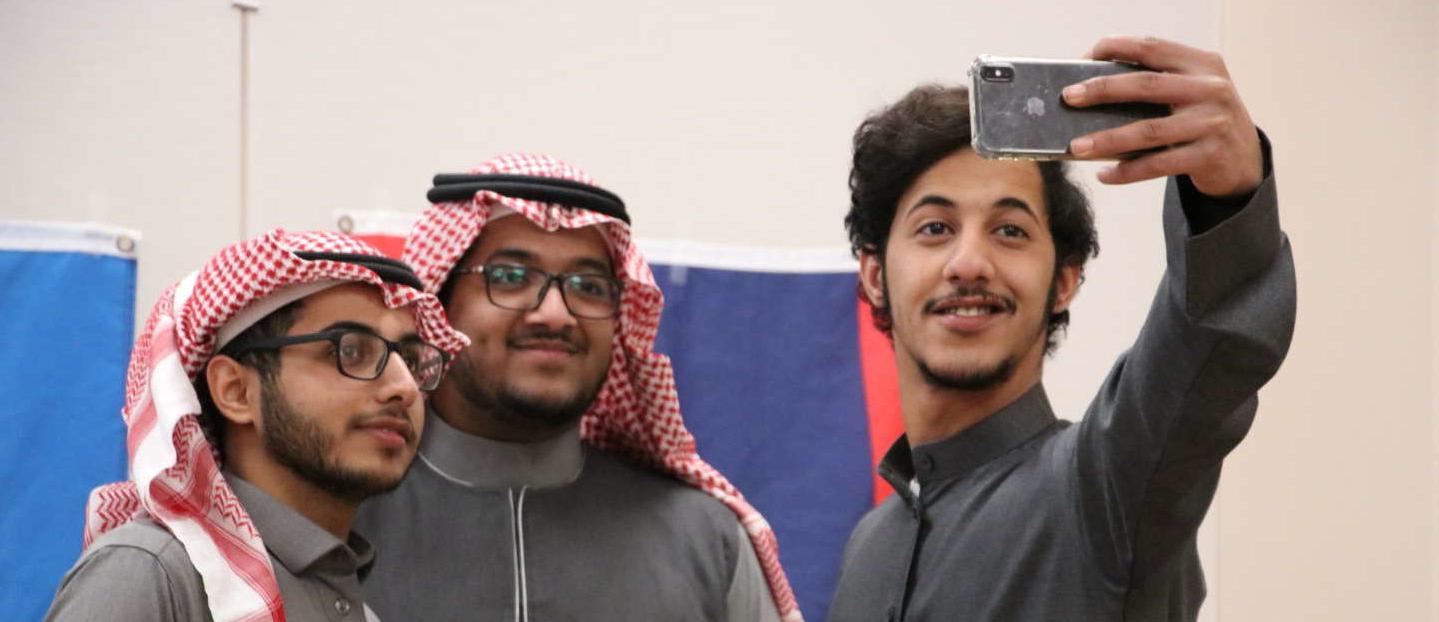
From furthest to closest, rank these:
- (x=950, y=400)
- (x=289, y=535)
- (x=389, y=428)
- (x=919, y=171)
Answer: (x=919, y=171)
(x=950, y=400)
(x=389, y=428)
(x=289, y=535)

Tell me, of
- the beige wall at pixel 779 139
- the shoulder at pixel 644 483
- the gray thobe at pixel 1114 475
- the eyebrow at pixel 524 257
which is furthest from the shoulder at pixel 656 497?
the beige wall at pixel 779 139

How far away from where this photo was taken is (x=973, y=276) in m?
2.13

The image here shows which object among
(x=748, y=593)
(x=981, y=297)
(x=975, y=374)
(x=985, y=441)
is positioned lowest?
(x=748, y=593)

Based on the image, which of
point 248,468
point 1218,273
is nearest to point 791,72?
point 248,468

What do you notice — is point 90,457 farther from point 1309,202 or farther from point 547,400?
point 1309,202

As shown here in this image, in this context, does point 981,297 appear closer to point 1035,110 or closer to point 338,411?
point 1035,110

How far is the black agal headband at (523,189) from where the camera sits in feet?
8.02

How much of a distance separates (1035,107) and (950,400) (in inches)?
33.9

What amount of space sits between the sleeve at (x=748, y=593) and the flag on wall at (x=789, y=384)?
67 cm

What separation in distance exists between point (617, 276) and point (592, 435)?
33 centimetres

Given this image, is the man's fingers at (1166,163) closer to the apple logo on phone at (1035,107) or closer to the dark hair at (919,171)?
the apple logo on phone at (1035,107)

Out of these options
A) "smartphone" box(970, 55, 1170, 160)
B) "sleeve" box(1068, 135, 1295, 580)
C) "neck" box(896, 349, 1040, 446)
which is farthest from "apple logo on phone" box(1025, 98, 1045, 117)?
"neck" box(896, 349, 1040, 446)

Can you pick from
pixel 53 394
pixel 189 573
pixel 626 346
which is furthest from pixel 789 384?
pixel 189 573

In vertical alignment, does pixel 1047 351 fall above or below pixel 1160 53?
below
